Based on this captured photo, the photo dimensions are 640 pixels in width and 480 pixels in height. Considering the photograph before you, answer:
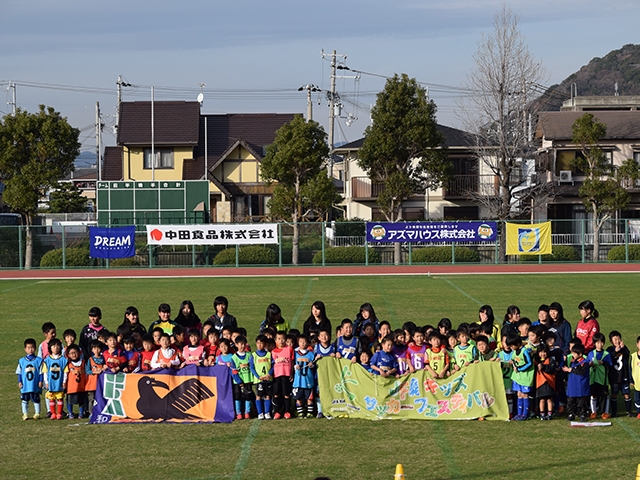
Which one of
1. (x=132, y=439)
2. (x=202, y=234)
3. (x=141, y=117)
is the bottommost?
(x=132, y=439)

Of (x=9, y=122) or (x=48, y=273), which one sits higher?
(x=9, y=122)

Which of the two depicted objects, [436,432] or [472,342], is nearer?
[436,432]

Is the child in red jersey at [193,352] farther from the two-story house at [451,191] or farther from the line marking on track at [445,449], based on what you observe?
the two-story house at [451,191]

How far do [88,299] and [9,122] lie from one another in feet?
66.5

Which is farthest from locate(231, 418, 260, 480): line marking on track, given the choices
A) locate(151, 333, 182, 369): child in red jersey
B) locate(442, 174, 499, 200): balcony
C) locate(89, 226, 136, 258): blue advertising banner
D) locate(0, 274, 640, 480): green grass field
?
locate(442, 174, 499, 200): balcony

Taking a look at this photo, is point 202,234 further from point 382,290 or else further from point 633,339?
point 633,339

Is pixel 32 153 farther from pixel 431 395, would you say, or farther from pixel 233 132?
pixel 431 395

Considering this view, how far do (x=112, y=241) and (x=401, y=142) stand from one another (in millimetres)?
15407

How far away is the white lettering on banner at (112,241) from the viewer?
125ft

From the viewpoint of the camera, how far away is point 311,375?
417 inches

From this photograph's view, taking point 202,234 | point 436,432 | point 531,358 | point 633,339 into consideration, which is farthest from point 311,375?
point 202,234

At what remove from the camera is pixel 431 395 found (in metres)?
10.4

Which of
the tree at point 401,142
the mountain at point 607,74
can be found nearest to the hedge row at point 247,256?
the tree at point 401,142

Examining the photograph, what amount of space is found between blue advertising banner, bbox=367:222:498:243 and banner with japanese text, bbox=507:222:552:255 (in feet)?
3.08
